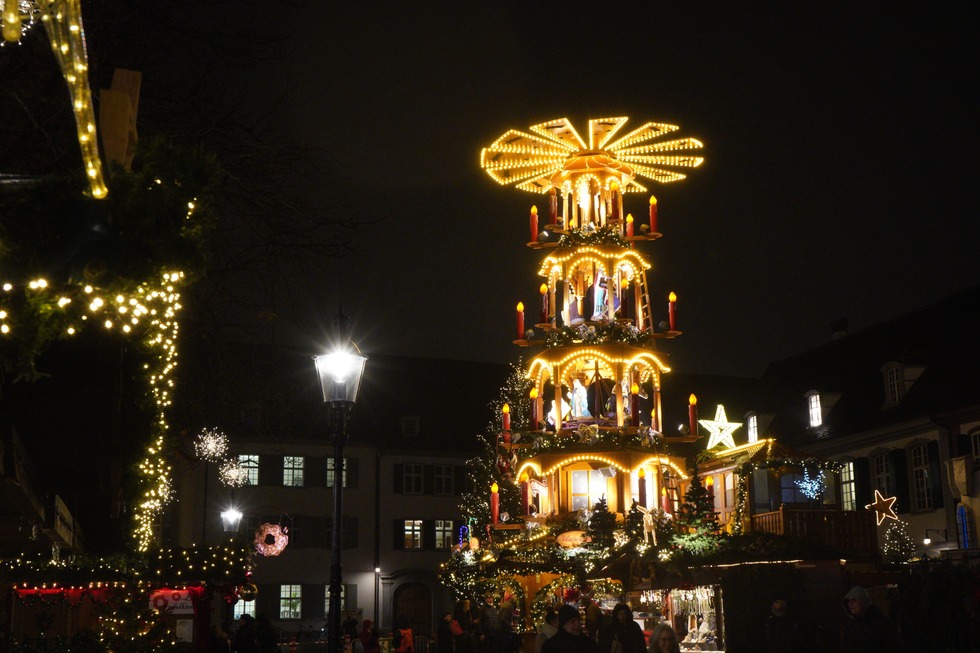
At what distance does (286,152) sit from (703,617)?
15.1m

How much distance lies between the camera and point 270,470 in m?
50.3

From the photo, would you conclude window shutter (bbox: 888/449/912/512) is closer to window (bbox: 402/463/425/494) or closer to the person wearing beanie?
window (bbox: 402/463/425/494)

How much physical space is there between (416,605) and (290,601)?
541cm

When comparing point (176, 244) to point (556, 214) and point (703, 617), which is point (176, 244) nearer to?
point (703, 617)

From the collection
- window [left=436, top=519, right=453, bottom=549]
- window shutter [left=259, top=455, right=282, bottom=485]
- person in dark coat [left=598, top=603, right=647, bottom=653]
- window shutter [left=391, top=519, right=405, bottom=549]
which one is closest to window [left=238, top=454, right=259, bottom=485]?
window shutter [left=259, top=455, right=282, bottom=485]

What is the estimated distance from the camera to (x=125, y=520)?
54.1 ft

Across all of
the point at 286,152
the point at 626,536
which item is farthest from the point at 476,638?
the point at 286,152

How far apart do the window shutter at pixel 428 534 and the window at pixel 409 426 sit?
3996 mm

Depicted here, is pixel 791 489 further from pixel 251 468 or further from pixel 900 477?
pixel 251 468

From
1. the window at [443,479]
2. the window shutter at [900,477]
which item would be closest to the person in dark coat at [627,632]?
the window shutter at [900,477]

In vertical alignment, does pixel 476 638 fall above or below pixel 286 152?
below

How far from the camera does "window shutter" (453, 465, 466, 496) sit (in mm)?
53500

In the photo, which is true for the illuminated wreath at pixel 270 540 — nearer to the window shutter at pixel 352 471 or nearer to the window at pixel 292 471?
the window at pixel 292 471

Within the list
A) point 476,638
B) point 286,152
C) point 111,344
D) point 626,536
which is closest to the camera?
point 111,344
